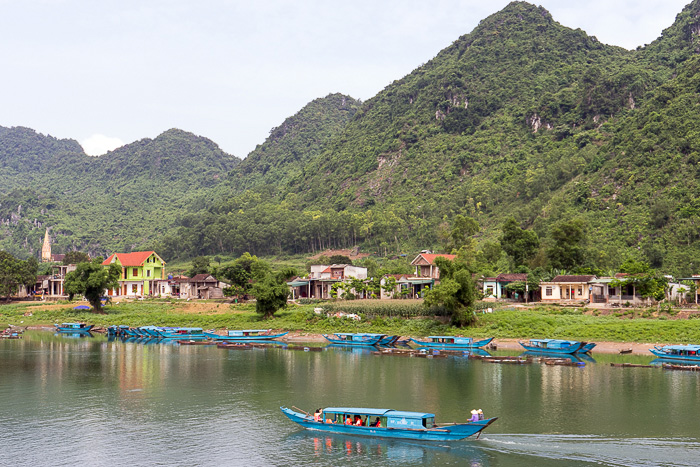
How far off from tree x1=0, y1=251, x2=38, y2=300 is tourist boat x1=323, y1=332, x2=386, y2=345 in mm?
69582

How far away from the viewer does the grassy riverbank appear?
235 feet

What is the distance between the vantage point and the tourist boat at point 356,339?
77.2 m

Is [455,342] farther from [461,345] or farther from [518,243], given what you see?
[518,243]

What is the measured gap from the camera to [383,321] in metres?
86.1

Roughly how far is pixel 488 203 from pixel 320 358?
11167cm

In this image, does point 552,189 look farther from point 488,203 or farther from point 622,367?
point 622,367

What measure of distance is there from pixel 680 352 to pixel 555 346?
39.1 ft

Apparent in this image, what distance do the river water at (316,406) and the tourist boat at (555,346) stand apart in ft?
8.39

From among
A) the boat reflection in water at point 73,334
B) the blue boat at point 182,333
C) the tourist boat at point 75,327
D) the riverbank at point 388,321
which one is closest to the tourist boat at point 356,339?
the riverbank at point 388,321

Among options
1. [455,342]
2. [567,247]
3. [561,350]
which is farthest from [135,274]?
[561,350]

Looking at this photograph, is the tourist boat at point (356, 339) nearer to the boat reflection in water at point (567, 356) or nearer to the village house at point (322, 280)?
the boat reflection in water at point (567, 356)

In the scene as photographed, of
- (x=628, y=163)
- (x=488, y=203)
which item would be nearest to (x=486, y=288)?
(x=628, y=163)

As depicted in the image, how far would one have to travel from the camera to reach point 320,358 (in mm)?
68500

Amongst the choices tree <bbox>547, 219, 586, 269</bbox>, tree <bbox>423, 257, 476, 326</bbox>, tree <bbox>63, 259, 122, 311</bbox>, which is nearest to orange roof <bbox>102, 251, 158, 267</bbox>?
tree <bbox>63, 259, 122, 311</bbox>
